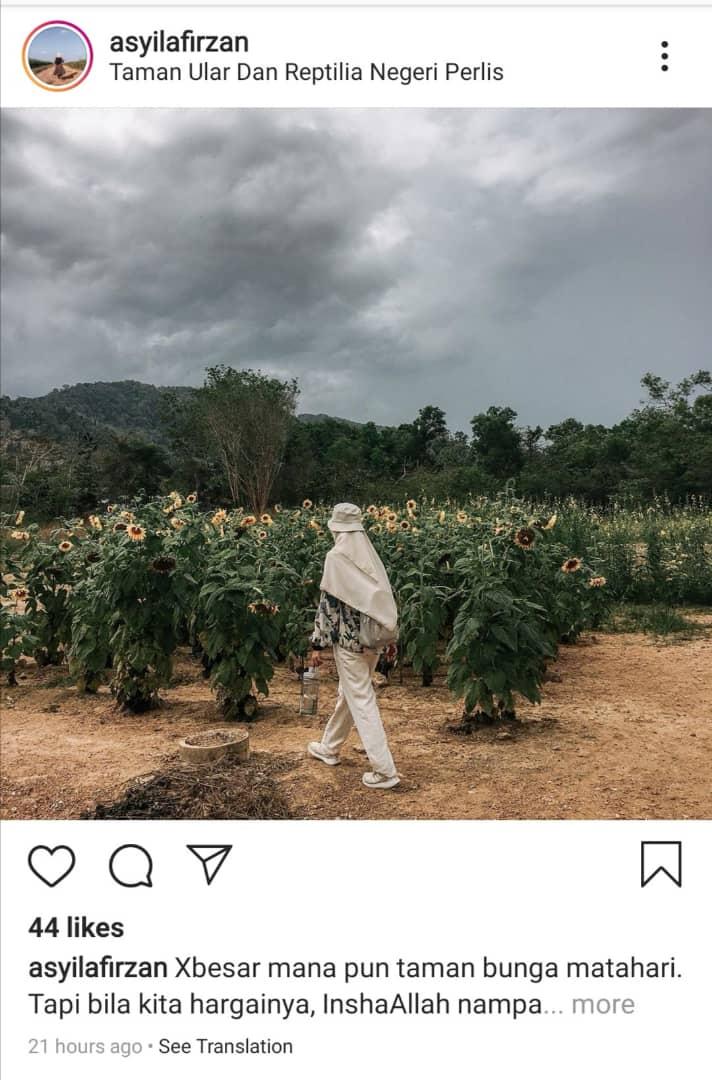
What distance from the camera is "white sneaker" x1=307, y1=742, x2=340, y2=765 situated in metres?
4.20

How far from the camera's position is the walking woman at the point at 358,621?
3.71 m

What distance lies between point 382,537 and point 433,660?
149 centimetres

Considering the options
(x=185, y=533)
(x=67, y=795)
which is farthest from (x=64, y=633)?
(x=67, y=795)

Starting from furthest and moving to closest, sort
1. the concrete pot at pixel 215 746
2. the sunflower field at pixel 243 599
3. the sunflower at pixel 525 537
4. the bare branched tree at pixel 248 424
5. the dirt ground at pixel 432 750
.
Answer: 1. the bare branched tree at pixel 248 424
2. the sunflower at pixel 525 537
3. the sunflower field at pixel 243 599
4. the concrete pot at pixel 215 746
5. the dirt ground at pixel 432 750

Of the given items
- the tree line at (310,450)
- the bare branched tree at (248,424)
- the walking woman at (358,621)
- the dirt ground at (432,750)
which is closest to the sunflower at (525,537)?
the dirt ground at (432,750)

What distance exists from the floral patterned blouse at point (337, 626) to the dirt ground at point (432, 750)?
29.5 inches

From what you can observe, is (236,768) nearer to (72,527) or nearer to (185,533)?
(185,533)

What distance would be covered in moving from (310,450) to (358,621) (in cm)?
2578

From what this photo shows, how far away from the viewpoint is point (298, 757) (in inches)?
170
